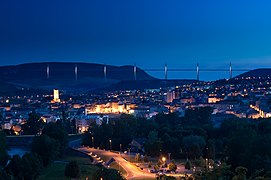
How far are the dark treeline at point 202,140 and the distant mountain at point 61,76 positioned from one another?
60788 millimetres

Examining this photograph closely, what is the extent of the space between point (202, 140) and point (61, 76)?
79.7 meters

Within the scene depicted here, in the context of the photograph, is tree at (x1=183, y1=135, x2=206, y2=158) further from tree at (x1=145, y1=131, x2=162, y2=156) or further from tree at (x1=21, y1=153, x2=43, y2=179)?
tree at (x1=21, y1=153, x2=43, y2=179)

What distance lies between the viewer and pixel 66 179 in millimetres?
15906

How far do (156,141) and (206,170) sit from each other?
14.1 m

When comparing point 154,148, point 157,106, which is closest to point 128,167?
point 154,148

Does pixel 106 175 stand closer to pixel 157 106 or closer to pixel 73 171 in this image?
pixel 73 171

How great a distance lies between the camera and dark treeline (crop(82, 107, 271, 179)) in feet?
46.1

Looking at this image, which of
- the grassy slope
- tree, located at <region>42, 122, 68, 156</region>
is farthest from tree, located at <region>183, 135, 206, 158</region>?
tree, located at <region>42, 122, 68, 156</region>

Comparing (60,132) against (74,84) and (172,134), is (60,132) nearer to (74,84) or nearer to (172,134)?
(172,134)

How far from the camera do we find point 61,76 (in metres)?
98.8

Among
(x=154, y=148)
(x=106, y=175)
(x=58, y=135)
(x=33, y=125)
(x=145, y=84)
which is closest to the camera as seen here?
(x=106, y=175)

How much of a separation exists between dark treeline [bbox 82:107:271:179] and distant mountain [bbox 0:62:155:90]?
60.8 metres

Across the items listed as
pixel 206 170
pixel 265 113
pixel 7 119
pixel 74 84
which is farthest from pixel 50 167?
pixel 74 84

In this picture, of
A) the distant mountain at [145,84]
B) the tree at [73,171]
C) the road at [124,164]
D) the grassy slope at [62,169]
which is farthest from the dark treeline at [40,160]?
the distant mountain at [145,84]
